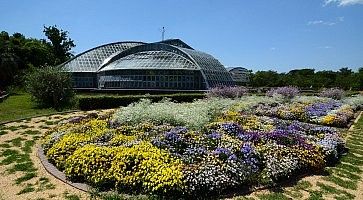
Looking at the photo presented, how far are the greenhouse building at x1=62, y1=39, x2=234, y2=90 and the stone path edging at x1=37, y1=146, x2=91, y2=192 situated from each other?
25465 millimetres

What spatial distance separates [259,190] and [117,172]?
296cm

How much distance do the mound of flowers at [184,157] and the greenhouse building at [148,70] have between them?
2454 cm

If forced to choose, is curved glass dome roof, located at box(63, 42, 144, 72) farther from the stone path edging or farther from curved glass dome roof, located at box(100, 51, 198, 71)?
the stone path edging

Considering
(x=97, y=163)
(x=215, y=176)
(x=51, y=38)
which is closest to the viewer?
(x=215, y=176)

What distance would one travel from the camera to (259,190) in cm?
731

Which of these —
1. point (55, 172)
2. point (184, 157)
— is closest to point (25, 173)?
point (55, 172)

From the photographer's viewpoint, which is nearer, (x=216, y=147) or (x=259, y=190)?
(x=259, y=190)

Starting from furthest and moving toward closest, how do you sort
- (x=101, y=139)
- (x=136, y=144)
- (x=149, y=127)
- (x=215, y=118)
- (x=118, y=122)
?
(x=215, y=118) < (x=118, y=122) < (x=149, y=127) < (x=101, y=139) < (x=136, y=144)

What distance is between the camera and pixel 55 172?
831 cm

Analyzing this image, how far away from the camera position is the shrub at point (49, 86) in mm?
24422

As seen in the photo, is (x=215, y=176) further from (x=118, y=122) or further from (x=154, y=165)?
(x=118, y=122)

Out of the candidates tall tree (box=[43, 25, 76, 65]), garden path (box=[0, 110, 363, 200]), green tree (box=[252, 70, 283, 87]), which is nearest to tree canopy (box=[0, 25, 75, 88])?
tall tree (box=[43, 25, 76, 65])

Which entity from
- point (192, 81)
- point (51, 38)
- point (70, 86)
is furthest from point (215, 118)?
point (51, 38)

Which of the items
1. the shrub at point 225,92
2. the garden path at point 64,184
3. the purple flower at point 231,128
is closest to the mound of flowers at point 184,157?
the purple flower at point 231,128
